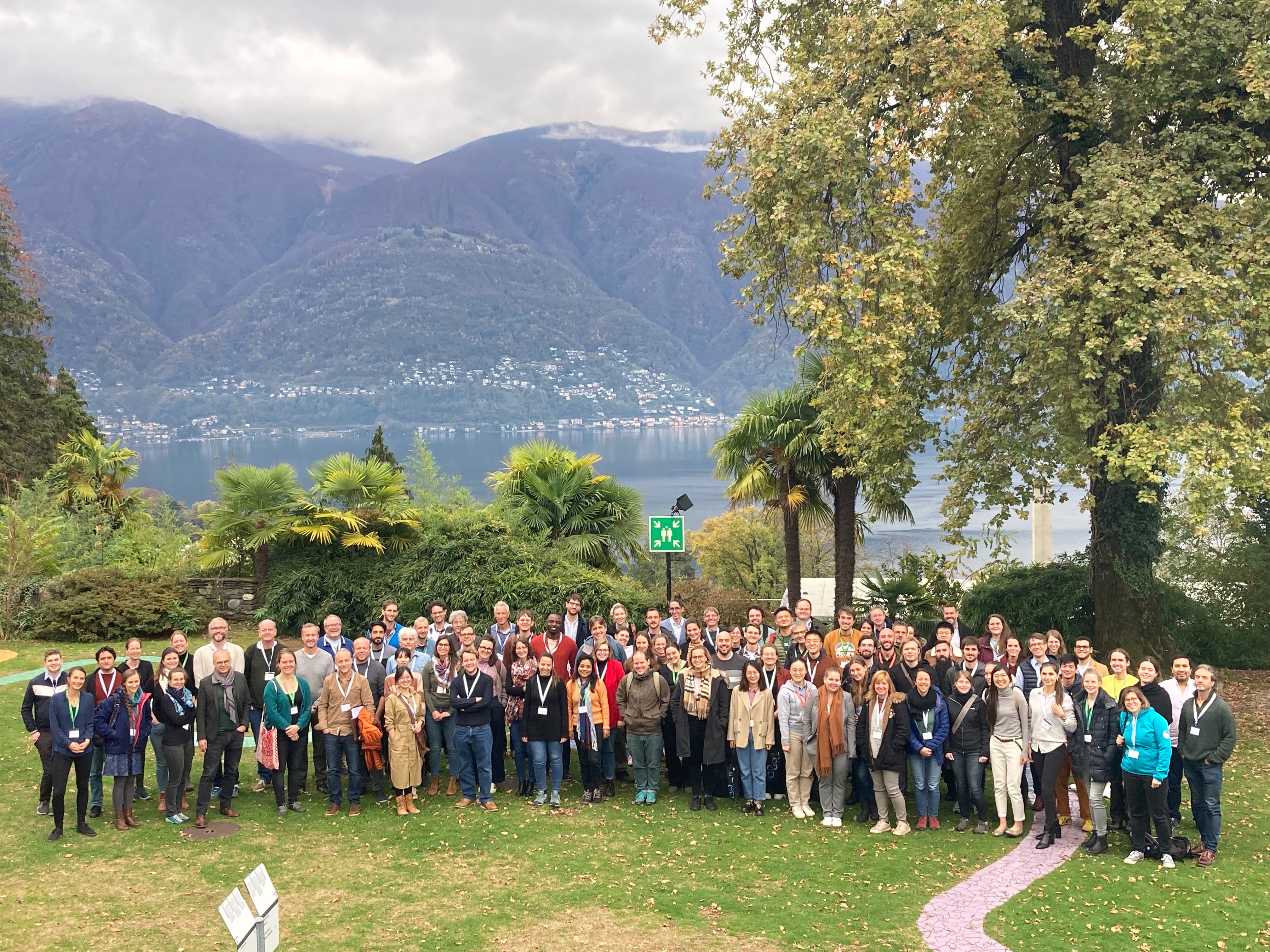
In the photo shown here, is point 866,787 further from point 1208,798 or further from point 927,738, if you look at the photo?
point 1208,798

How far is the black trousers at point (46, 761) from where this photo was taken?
922 cm

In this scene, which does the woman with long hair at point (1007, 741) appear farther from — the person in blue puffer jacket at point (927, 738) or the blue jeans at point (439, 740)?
the blue jeans at point (439, 740)

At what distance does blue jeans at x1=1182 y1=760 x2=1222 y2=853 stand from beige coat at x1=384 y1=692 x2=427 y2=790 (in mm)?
7274

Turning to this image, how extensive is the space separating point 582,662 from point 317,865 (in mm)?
3173

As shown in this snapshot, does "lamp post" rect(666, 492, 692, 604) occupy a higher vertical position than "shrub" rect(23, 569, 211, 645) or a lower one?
higher

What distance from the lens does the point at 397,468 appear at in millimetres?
21547

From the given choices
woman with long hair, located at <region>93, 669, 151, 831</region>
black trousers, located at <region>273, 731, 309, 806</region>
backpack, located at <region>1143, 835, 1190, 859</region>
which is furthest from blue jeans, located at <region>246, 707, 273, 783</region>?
backpack, located at <region>1143, 835, 1190, 859</region>

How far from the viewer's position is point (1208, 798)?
28.1 feet

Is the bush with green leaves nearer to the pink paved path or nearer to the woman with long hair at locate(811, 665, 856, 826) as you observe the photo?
the woman with long hair at locate(811, 665, 856, 826)

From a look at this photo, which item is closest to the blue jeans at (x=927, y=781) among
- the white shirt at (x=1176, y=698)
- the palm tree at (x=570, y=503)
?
Result: the white shirt at (x=1176, y=698)

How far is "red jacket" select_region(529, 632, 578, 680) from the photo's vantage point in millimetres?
11148

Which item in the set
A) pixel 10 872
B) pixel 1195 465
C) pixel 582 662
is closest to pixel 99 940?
pixel 10 872

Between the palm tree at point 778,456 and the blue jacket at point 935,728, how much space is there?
8.67m

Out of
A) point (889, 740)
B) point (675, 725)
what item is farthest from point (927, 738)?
point (675, 725)
